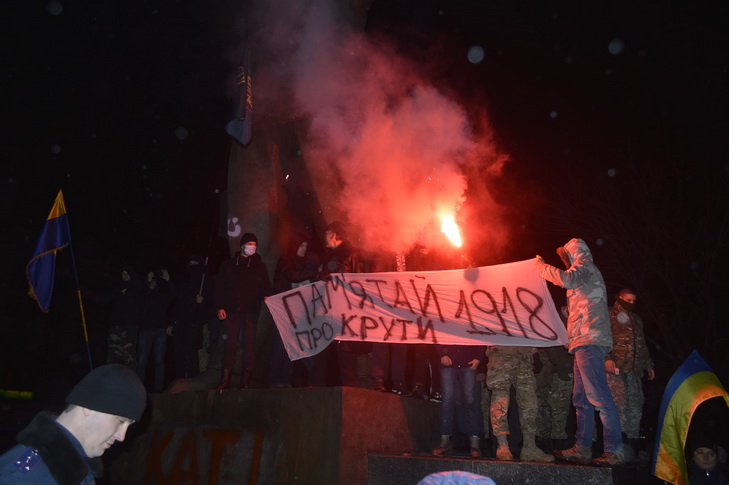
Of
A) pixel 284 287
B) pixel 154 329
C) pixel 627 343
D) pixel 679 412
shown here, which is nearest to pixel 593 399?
pixel 679 412

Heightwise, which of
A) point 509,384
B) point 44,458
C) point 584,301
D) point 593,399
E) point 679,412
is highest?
point 584,301

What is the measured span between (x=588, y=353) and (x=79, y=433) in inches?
169

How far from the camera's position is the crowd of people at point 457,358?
17.6ft

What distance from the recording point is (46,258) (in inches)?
273

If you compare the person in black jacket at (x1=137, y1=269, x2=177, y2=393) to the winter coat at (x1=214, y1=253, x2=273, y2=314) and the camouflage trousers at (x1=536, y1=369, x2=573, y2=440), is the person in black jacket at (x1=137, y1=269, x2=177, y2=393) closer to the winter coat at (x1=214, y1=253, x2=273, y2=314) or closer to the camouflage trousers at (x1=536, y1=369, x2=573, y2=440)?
the winter coat at (x1=214, y1=253, x2=273, y2=314)

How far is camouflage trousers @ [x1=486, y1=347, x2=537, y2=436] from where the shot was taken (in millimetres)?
5492

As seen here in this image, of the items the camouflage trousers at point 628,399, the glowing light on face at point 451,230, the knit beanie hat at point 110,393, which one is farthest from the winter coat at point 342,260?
the knit beanie hat at point 110,393

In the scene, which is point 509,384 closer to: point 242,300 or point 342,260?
point 342,260

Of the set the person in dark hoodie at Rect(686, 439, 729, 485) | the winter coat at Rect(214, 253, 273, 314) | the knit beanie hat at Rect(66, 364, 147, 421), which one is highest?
the winter coat at Rect(214, 253, 273, 314)

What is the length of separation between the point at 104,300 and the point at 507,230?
60.7ft

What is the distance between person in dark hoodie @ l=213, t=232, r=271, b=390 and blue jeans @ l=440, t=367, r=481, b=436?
7.61 feet

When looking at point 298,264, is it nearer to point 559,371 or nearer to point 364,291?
point 364,291

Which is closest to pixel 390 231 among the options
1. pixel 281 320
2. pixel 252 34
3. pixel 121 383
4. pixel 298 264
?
pixel 298 264

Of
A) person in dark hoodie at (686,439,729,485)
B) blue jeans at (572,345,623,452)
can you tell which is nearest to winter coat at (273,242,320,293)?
blue jeans at (572,345,623,452)
